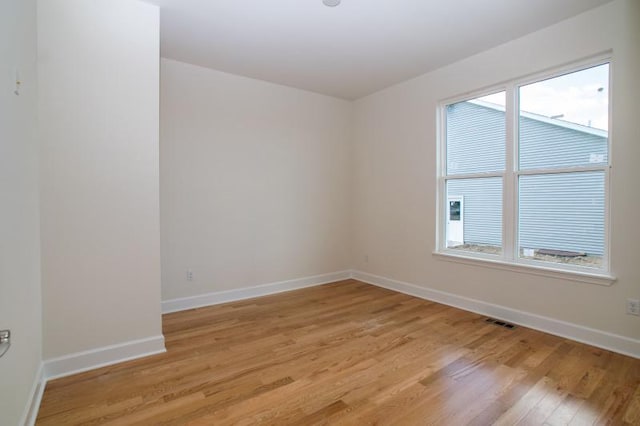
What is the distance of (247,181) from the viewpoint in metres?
4.09

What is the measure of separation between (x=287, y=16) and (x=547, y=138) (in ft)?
8.87

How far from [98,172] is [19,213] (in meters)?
0.77

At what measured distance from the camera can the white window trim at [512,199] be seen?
265 centimetres

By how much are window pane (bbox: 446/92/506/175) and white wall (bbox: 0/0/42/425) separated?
390 cm

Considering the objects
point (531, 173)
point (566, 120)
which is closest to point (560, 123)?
point (566, 120)

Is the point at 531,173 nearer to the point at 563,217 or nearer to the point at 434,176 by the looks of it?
the point at 563,217

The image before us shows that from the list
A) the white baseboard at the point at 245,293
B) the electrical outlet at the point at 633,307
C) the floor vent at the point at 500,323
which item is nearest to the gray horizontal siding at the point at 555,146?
the electrical outlet at the point at 633,307

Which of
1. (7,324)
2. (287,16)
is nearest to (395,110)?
(287,16)

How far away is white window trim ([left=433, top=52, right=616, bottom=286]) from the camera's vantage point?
8.70 ft

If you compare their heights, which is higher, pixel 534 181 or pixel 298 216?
pixel 534 181

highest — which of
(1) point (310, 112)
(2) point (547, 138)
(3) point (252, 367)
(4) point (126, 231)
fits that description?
(1) point (310, 112)

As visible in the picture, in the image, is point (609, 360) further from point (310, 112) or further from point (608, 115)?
point (310, 112)

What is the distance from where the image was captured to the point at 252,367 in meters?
2.34

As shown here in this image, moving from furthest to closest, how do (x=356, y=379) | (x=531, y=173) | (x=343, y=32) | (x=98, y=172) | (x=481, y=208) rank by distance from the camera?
(x=481, y=208) → (x=531, y=173) → (x=343, y=32) → (x=98, y=172) → (x=356, y=379)
